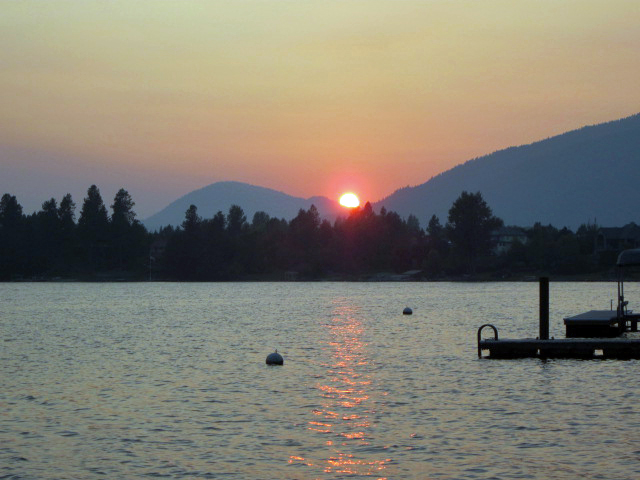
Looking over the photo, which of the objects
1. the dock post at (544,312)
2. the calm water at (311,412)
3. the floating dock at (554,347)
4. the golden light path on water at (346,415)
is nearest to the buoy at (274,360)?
the calm water at (311,412)

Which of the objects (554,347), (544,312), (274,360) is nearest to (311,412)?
(274,360)

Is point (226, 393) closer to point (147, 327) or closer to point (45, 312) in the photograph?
point (147, 327)

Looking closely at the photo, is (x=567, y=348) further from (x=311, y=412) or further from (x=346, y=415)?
(x=311, y=412)

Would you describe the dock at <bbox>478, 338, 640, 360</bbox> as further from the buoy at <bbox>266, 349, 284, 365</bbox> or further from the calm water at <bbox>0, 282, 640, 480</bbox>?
the buoy at <bbox>266, 349, 284, 365</bbox>

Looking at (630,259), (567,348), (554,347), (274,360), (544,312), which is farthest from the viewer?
(630,259)

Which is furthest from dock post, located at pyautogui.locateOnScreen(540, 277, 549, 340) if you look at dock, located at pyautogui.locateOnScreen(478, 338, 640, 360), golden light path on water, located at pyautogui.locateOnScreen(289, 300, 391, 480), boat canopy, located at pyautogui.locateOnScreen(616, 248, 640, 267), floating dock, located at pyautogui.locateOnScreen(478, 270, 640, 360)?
golden light path on water, located at pyautogui.locateOnScreen(289, 300, 391, 480)

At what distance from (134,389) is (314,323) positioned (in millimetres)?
54056

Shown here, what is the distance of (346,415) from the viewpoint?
35781 mm

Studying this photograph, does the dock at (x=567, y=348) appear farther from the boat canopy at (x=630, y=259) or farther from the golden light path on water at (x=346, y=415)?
the boat canopy at (x=630, y=259)

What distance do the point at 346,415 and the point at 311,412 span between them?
1.55 metres

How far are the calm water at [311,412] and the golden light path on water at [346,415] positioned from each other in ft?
0.30

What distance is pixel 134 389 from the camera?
4319 cm

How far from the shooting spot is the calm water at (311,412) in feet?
90.6

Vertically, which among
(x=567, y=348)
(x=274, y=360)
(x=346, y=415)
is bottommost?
(x=346, y=415)
